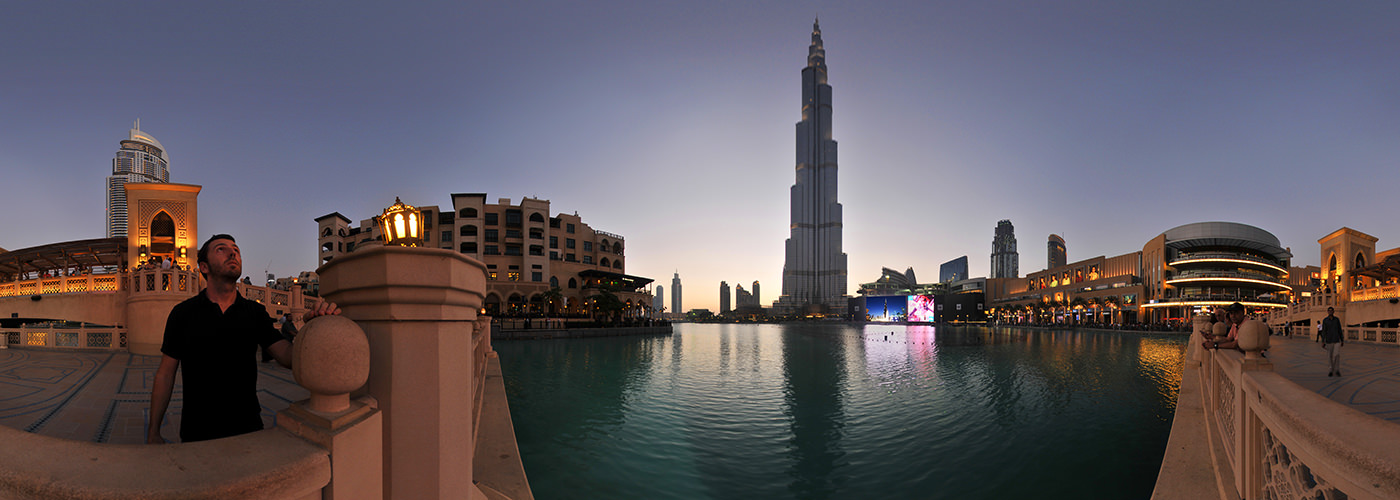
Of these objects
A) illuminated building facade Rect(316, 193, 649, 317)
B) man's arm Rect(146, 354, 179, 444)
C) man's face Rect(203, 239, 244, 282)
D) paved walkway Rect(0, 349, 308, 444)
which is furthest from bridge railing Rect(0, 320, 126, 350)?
illuminated building facade Rect(316, 193, 649, 317)

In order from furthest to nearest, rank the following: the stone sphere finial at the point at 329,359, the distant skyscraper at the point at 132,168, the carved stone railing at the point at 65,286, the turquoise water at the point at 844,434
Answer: the distant skyscraper at the point at 132,168 → the carved stone railing at the point at 65,286 → the turquoise water at the point at 844,434 → the stone sphere finial at the point at 329,359

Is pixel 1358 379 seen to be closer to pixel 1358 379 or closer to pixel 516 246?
pixel 1358 379

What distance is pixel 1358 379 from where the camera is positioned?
9633mm

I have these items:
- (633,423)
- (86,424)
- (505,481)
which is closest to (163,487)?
(505,481)

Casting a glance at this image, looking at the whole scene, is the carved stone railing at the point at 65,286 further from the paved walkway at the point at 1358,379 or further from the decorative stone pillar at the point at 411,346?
the paved walkway at the point at 1358,379

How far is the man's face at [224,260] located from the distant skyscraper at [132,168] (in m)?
102

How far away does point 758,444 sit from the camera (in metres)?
9.07

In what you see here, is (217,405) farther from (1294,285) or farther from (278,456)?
(1294,285)

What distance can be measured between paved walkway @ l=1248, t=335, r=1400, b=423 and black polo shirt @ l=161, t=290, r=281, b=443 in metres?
8.98

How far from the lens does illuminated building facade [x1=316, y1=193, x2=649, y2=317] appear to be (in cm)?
5753

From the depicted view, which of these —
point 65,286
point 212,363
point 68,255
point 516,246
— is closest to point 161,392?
point 212,363

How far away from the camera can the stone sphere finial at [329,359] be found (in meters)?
1.65

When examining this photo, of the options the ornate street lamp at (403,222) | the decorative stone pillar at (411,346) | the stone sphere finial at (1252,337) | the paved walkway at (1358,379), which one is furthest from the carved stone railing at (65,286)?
the paved walkway at (1358,379)

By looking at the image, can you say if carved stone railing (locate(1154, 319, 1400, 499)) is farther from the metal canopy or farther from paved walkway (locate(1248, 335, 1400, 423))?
the metal canopy
